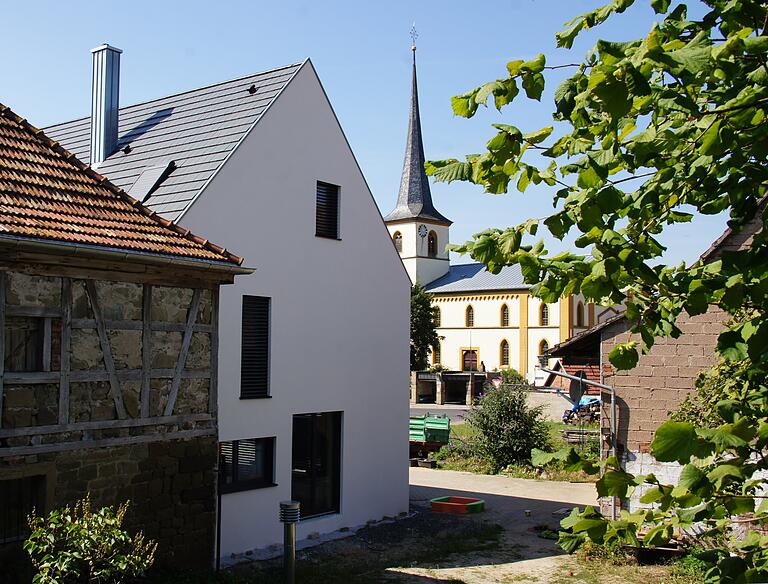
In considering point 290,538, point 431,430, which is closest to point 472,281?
point 431,430

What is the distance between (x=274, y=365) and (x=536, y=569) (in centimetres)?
585

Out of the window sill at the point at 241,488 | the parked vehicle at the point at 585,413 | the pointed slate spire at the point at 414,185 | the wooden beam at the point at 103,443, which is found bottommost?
the parked vehicle at the point at 585,413

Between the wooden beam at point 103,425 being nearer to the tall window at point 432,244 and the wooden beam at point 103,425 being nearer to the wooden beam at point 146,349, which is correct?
the wooden beam at point 146,349

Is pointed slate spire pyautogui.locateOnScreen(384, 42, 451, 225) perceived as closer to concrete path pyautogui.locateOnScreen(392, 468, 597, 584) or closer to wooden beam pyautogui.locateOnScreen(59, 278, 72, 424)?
concrete path pyautogui.locateOnScreen(392, 468, 597, 584)

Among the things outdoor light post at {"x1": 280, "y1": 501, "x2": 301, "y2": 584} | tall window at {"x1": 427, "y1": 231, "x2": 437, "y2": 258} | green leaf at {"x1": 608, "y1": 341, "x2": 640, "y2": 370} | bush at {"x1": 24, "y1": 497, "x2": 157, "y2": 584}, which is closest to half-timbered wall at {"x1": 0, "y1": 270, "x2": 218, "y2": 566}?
bush at {"x1": 24, "y1": 497, "x2": 157, "y2": 584}

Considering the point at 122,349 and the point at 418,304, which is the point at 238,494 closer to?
the point at 122,349

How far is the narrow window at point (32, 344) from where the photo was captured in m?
10.1

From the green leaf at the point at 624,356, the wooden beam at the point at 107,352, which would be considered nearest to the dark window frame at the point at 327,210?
the wooden beam at the point at 107,352

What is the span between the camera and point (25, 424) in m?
10.1

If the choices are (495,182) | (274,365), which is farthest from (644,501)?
(274,365)

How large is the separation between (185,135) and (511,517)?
1081cm

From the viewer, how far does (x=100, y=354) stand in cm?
1101

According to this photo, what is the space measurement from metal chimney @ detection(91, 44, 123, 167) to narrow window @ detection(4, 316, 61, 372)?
8647 mm

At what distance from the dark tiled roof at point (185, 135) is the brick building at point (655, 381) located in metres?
7.63
